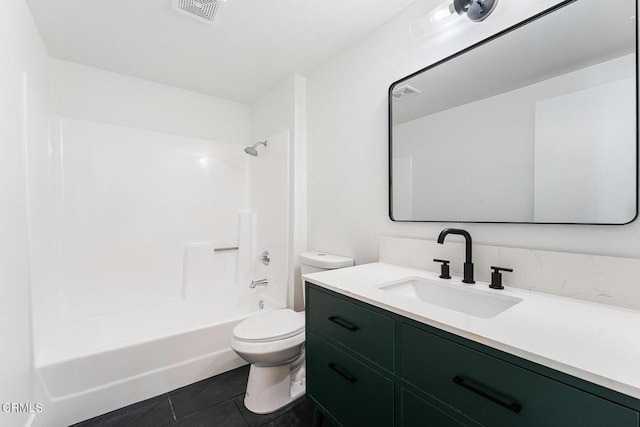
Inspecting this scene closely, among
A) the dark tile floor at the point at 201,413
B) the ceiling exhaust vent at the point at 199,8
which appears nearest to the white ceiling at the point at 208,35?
the ceiling exhaust vent at the point at 199,8

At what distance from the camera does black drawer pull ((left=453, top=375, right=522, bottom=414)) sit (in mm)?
655

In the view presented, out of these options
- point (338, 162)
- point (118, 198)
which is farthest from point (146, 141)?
point (338, 162)

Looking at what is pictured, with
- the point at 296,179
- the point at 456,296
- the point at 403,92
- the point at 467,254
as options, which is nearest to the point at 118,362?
the point at 296,179

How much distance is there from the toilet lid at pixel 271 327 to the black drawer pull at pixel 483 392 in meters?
1.05

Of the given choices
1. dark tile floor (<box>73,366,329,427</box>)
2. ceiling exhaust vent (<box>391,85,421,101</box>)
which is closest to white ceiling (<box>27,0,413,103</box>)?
ceiling exhaust vent (<box>391,85,421,101</box>)

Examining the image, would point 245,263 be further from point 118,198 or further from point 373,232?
point 373,232

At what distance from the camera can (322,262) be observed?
1.83m

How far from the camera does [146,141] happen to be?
2402 millimetres

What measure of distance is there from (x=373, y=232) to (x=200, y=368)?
4.95ft

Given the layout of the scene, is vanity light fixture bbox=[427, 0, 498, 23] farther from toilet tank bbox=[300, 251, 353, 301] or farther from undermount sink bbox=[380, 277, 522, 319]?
toilet tank bbox=[300, 251, 353, 301]

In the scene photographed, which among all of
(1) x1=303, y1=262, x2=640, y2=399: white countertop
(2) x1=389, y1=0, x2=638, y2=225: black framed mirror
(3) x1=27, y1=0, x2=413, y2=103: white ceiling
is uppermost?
(3) x1=27, y1=0, x2=413, y2=103: white ceiling

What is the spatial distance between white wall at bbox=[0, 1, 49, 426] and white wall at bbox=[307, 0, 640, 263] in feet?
5.44

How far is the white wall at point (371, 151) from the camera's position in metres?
1.07

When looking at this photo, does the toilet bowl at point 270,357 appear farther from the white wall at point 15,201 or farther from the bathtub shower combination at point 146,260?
the white wall at point 15,201
